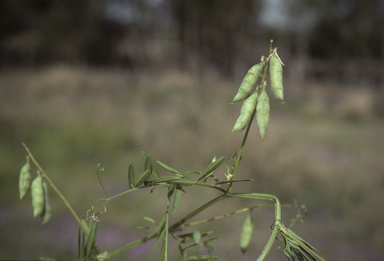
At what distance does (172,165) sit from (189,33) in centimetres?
888

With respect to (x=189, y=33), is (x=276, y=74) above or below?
below

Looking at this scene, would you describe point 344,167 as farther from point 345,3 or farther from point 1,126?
point 345,3

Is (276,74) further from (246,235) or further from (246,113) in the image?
(246,235)

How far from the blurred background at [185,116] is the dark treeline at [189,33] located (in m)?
0.04

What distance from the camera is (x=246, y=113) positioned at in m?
0.27

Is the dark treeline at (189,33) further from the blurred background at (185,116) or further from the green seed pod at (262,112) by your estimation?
the green seed pod at (262,112)

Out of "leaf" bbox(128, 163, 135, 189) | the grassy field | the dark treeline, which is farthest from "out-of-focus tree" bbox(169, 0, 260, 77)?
"leaf" bbox(128, 163, 135, 189)

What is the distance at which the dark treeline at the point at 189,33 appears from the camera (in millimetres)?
9836

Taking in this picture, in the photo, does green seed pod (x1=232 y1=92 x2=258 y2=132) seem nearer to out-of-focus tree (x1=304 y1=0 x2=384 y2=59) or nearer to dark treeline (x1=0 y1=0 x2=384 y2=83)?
dark treeline (x1=0 y1=0 x2=384 y2=83)

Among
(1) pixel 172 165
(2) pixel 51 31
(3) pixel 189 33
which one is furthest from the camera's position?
(3) pixel 189 33

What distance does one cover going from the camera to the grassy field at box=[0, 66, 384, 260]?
2861mm

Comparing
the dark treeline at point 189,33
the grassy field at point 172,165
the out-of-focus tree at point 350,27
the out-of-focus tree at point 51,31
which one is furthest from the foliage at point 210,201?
the out-of-focus tree at point 350,27

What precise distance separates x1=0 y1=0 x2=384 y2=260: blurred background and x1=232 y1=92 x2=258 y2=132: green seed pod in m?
2.39

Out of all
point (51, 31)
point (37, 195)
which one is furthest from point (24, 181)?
point (51, 31)
